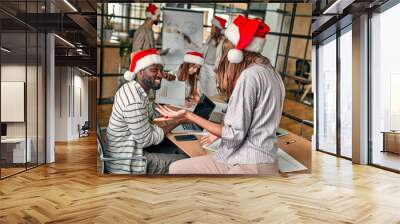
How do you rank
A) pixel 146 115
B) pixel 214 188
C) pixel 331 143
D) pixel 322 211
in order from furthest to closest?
pixel 331 143
pixel 146 115
pixel 214 188
pixel 322 211

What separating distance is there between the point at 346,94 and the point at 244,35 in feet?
12.7

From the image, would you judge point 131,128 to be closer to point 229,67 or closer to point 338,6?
point 229,67

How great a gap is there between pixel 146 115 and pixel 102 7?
64.0 inches

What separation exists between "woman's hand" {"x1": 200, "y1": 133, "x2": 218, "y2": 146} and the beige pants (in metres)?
0.20

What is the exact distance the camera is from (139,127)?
18.4ft

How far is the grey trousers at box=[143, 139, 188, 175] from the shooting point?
566 cm

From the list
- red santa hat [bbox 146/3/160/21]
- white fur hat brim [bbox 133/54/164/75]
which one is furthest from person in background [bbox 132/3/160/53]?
white fur hat brim [bbox 133/54/164/75]

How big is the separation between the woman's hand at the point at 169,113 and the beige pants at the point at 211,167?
0.60 m

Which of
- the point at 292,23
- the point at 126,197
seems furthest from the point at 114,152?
the point at 292,23

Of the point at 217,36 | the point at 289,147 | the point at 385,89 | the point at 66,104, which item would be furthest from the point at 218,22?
the point at 66,104

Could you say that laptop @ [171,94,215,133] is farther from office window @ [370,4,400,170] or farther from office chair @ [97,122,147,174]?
office window @ [370,4,400,170]

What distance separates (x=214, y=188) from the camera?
204 inches

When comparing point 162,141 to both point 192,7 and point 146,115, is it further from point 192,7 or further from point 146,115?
point 192,7

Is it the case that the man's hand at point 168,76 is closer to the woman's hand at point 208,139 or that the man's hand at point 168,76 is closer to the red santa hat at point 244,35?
the red santa hat at point 244,35
